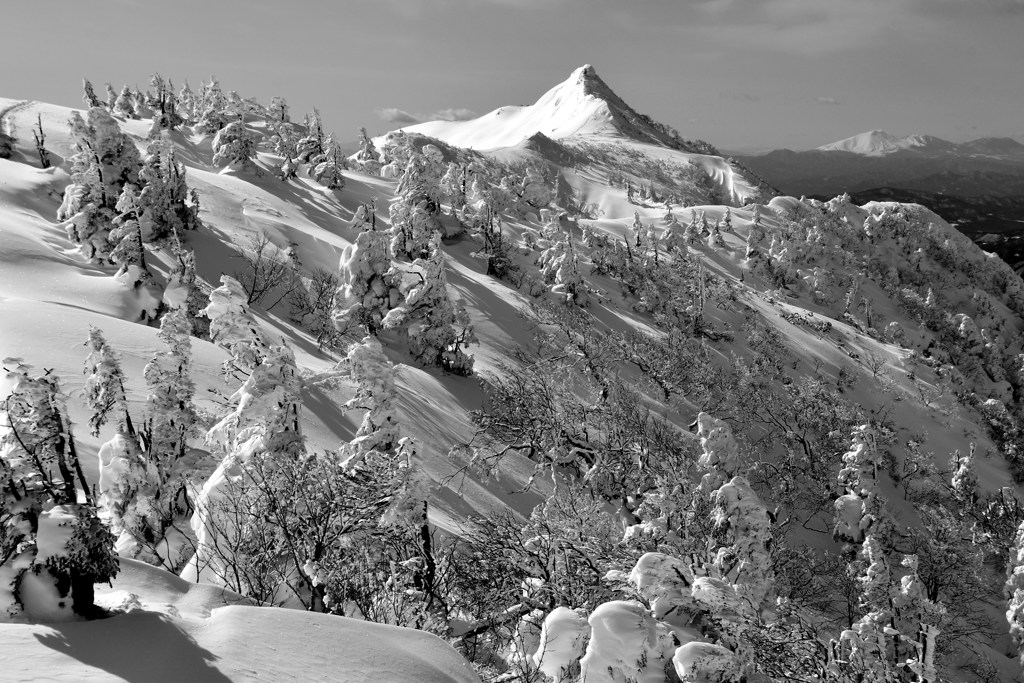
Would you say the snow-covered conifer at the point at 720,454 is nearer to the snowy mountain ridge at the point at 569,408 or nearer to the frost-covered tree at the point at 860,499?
the snowy mountain ridge at the point at 569,408

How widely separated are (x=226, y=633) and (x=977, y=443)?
58686 millimetres

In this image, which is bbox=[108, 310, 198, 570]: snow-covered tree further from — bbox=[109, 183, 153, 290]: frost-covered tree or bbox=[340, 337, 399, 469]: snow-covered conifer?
bbox=[109, 183, 153, 290]: frost-covered tree

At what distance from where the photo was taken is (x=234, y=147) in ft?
189

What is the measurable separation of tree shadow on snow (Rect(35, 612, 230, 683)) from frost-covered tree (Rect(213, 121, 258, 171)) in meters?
58.0

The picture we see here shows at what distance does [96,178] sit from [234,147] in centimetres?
2637

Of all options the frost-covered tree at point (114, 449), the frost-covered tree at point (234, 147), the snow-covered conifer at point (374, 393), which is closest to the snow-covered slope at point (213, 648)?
the frost-covered tree at point (114, 449)

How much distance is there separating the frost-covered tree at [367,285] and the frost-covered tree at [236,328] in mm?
15761

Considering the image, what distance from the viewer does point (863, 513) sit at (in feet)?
90.3

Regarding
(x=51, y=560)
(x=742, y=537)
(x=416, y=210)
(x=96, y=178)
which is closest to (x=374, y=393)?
(x=51, y=560)

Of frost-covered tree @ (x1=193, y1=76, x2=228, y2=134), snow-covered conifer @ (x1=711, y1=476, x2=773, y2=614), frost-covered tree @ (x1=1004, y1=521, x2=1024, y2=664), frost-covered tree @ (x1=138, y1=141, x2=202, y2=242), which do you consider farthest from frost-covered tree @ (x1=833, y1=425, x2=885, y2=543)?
frost-covered tree @ (x1=193, y1=76, x2=228, y2=134)

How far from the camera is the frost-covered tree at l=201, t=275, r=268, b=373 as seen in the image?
15352mm

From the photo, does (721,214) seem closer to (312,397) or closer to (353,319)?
(353,319)

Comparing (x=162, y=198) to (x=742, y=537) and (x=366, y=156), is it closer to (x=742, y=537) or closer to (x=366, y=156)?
(x=742, y=537)

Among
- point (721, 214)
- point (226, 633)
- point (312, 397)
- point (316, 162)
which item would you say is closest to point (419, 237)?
point (312, 397)
